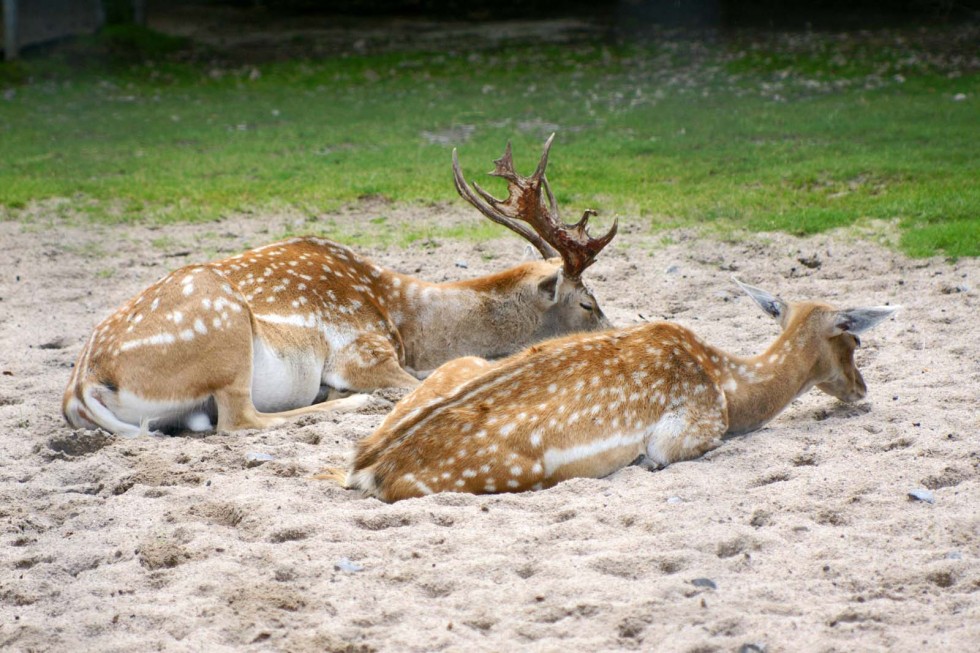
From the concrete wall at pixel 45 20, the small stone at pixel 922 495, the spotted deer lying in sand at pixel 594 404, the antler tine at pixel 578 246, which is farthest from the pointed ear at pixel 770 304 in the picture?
the concrete wall at pixel 45 20

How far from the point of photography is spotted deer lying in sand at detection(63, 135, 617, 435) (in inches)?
238

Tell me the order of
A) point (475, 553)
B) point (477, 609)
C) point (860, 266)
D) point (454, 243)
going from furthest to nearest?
point (454, 243) → point (860, 266) → point (475, 553) → point (477, 609)

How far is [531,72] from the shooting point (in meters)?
19.3

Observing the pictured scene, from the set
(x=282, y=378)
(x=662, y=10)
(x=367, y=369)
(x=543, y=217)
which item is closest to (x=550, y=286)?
(x=543, y=217)

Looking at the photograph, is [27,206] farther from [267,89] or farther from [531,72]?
[531,72]

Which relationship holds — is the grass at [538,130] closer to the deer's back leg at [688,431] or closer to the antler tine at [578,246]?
the antler tine at [578,246]

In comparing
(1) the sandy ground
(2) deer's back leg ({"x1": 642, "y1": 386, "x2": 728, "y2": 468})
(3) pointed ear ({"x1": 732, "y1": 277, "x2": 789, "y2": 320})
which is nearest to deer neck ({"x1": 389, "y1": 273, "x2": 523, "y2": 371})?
(1) the sandy ground

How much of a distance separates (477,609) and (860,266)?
548 cm

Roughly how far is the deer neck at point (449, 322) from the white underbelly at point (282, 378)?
0.83 metres

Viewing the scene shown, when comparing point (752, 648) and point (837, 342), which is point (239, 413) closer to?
point (837, 342)

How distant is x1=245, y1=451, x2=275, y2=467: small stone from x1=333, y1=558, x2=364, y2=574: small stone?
4.20ft

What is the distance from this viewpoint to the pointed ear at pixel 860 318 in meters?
5.74

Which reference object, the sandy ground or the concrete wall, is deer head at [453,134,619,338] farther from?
the concrete wall

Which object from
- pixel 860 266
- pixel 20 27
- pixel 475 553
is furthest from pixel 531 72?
pixel 475 553
